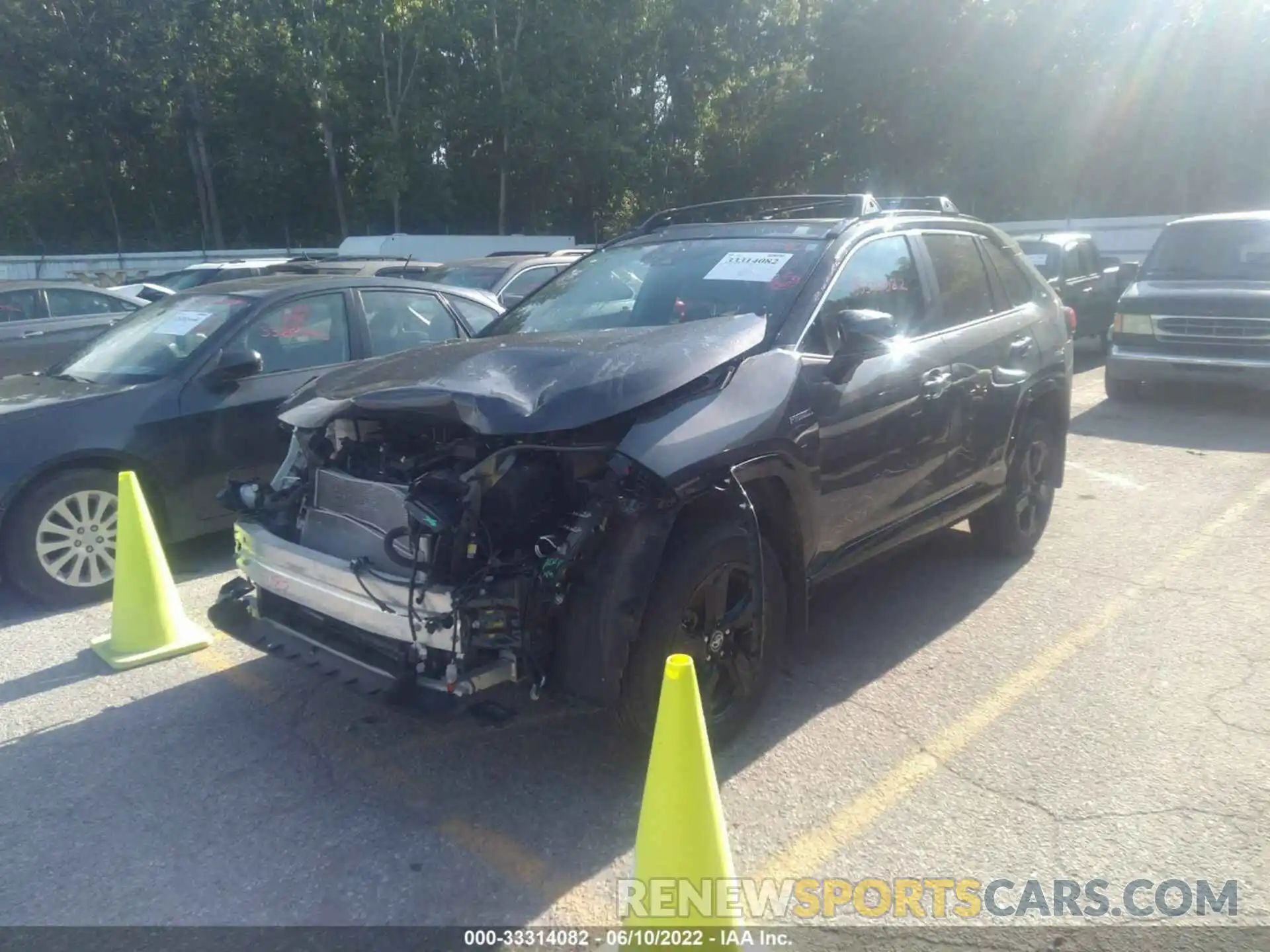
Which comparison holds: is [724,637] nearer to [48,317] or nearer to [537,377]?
[537,377]

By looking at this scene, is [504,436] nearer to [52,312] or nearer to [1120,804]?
[1120,804]

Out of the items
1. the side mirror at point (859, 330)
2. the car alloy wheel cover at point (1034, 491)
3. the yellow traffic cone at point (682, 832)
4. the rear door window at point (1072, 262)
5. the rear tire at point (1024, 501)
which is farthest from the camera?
the rear door window at point (1072, 262)

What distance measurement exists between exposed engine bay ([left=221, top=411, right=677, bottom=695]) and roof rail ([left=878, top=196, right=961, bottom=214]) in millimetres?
2905

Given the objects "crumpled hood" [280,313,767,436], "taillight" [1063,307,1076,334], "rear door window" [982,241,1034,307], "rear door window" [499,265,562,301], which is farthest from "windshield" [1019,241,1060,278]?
"crumpled hood" [280,313,767,436]

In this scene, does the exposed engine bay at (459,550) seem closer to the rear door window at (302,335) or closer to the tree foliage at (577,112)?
the rear door window at (302,335)

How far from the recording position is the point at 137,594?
489 cm

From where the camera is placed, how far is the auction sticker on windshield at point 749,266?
456 centimetres

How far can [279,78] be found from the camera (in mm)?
33750

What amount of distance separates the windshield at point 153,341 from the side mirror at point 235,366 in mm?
213

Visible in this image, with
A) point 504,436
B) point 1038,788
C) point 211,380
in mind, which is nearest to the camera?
point 504,436

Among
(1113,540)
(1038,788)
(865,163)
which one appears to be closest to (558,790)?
(1038,788)

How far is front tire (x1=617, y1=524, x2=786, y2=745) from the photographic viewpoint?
351 cm

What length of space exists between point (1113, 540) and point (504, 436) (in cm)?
457

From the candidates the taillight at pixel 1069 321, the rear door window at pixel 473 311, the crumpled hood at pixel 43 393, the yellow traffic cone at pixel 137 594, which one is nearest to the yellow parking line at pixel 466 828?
the yellow traffic cone at pixel 137 594
